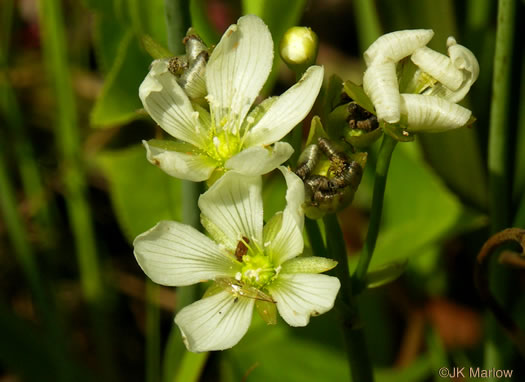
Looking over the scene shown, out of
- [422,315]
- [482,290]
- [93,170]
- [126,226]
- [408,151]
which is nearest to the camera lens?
[482,290]

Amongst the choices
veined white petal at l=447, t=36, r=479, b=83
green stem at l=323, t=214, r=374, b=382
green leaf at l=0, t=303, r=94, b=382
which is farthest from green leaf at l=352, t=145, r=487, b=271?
green leaf at l=0, t=303, r=94, b=382

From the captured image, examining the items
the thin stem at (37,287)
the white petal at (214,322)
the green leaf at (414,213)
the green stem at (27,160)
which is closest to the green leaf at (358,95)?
the white petal at (214,322)

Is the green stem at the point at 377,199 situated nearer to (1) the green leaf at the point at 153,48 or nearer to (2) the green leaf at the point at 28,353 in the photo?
(1) the green leaf at the point at 153,48

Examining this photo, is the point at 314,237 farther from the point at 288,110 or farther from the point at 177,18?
the point at 177,18

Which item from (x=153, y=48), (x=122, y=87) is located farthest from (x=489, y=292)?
(x=122, y=87)

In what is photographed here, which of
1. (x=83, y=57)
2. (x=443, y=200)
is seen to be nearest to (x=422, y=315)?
(x=443, y=200)

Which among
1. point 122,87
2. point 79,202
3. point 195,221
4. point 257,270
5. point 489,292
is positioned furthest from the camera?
point 79,202

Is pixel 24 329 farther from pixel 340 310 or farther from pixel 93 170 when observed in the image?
pixel 340 310
